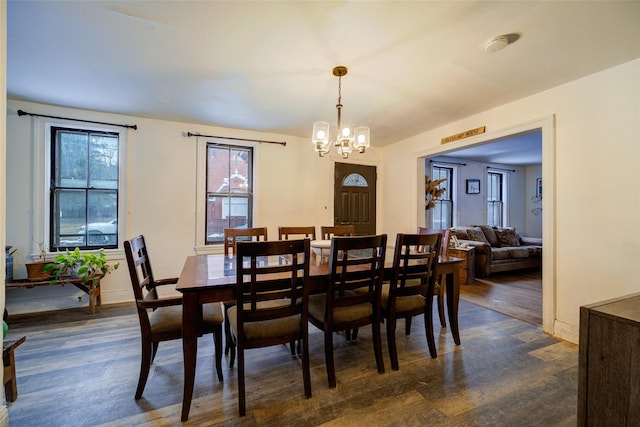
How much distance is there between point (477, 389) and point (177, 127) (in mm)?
4309

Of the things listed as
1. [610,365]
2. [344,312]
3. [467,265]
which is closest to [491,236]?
[467,265]

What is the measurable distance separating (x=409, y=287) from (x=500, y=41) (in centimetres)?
187

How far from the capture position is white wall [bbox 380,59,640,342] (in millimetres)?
2256

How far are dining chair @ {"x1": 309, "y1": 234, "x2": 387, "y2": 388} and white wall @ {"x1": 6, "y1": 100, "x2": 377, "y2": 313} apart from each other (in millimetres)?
2581

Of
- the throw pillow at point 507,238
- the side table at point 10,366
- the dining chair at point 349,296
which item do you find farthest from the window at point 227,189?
the throw pillow at point 507,238

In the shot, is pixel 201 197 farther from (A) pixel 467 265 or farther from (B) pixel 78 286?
(A) pixel 467 265

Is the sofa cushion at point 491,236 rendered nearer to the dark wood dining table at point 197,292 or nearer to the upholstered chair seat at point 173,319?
the dark wood dining table at point 197,292

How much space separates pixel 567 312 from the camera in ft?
8.56

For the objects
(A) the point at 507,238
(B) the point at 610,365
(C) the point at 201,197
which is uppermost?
(C) the point at 201,197

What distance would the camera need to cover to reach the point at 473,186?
6559 millimetres

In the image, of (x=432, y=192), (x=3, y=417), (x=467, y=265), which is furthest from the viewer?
(x=432, y=192)

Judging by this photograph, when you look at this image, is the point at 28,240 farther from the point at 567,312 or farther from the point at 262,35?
the point at 567,312

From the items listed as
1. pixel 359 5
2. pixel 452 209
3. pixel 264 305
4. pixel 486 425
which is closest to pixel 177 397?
pixel 264 305

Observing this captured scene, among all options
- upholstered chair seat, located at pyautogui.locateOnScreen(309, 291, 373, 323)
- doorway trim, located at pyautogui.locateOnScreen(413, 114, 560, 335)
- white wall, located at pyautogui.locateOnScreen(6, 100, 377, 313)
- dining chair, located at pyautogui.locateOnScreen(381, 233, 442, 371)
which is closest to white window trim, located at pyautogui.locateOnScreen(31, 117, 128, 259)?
white wall, located at pyautogui.locateOnScreen(6, 100, 377, 313)
